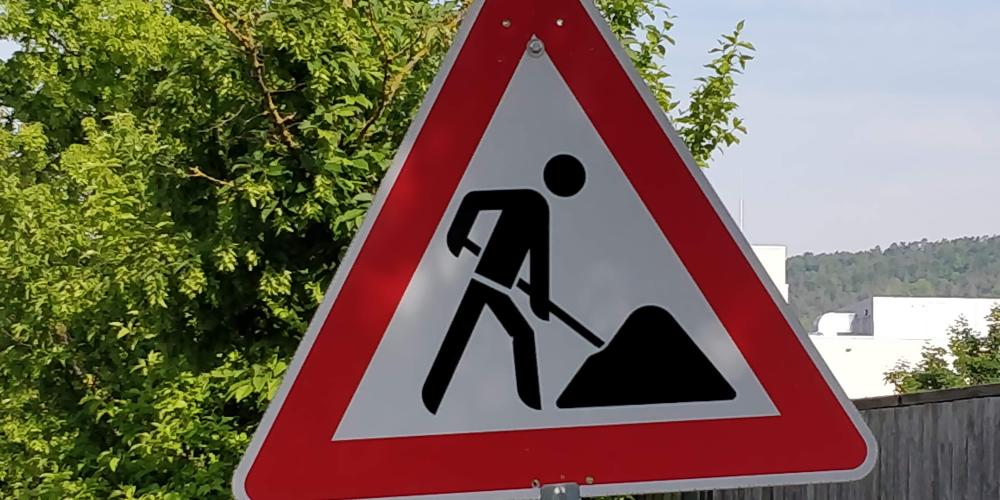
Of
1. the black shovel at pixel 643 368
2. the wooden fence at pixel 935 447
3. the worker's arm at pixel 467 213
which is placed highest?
the worker's arm at pixel 467 213

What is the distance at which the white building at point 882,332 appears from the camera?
6066 cm

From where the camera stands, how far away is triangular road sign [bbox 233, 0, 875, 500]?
218 cm

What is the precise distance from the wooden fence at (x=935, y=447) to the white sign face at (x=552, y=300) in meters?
4.53

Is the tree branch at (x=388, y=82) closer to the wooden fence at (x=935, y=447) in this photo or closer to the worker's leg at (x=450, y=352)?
the wooden fence at (x=935, y=447)

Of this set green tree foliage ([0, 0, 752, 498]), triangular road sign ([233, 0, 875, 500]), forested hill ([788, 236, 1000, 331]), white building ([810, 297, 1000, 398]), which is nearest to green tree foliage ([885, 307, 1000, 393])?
white building ([810, 297, 1000, 398])

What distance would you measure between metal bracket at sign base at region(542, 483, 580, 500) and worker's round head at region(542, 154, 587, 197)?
1.52 feet

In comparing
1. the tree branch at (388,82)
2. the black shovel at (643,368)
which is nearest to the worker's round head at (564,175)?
the black shovel at (643,368)

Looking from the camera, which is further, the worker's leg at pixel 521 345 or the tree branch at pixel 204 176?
the tree branch at pixel 204 176

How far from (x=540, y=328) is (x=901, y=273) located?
592ft

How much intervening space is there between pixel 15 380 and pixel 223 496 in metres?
6.05

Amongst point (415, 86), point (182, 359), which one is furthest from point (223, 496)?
point (415, 86)

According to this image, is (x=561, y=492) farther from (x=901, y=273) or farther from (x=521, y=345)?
(x=901, y=273)

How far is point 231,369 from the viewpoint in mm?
5754

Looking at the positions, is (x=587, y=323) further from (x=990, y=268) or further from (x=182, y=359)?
(x=990, y=268)
